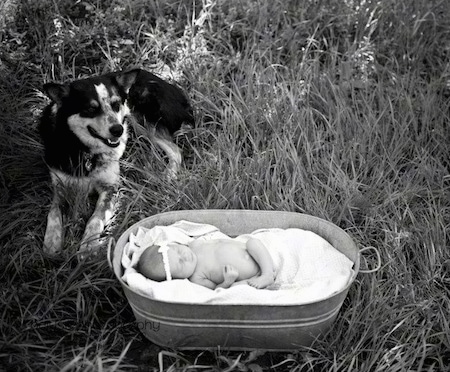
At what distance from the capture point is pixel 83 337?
2.67 metres

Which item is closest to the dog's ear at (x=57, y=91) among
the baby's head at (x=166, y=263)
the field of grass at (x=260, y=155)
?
the field of grass at (x=260, y=155)

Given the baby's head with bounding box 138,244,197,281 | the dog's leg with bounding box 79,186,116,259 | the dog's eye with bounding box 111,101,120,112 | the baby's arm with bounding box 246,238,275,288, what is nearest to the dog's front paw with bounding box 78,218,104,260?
the dog's leg with bounding box 79,186,116,259

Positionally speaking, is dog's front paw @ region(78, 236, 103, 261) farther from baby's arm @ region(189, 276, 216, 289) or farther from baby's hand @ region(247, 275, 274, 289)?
baby's hand @ region(247, 275, 274, 289)

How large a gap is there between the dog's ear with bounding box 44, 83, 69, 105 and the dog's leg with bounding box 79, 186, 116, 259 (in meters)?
0.61

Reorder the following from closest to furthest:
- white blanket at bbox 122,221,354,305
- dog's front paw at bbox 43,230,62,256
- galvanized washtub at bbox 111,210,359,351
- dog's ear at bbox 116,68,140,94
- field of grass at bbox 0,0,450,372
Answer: galvanized washtub at bbox 111,210,359,351
white blanket at bbox 122,221,354,305
field of grass at bbox 0,0,450,372
dog's front paw at bbox 43,230,62,256
dog's ear at bbox 116,68,140,94

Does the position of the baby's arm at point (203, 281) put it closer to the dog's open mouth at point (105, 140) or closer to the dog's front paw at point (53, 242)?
the dog's front paw at point (53, 242)

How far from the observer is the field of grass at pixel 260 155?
2.63m

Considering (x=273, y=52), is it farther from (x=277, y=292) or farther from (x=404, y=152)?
(x=277, y=292)

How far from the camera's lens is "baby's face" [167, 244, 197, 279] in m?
2.68

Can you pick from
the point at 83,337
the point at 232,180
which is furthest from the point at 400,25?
the point at 83,337

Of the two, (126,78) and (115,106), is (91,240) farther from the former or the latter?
(126,78)

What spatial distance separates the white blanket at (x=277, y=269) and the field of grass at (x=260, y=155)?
18 centimetres

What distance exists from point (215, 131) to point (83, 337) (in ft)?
5.80

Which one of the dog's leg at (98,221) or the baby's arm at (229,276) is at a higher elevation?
the baby's arm at (229,276)
